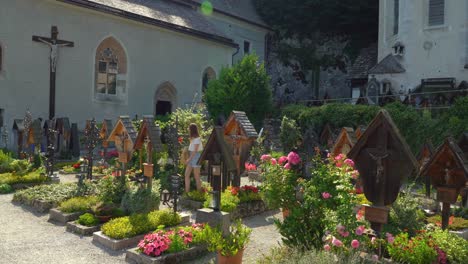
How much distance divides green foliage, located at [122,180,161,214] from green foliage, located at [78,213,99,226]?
26.2 inches

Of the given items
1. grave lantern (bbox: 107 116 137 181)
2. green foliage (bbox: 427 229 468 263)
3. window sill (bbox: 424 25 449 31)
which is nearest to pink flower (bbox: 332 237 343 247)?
green foliage (bbox: 427 229 468 263)

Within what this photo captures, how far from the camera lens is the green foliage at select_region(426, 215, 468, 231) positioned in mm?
7648

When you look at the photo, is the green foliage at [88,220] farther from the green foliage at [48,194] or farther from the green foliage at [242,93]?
the green foliage at [242,93]

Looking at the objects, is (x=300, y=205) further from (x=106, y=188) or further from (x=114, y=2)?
(x=114, y=2)

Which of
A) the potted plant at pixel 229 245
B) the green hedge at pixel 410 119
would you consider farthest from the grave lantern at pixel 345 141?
the potted plant at pixel 229 245

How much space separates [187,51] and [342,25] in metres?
17.3

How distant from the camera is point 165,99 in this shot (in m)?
25.8

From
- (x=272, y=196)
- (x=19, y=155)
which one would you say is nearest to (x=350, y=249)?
(x=272, y=196)

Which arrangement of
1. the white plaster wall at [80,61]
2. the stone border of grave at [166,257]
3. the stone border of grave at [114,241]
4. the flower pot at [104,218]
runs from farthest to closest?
1. the white plaster wall at [80,61]
2. the flower pot at [104,218]
3. the stone border of grave at [114,241]
4. the stone border of grave at [166,257]

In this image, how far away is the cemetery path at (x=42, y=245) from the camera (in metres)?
6.54

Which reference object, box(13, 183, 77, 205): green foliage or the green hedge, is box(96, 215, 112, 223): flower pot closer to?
box(13, 183, 77, 205): green foliage

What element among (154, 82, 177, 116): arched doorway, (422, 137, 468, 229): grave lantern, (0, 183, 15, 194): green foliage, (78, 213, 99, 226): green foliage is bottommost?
(78, 213, 99, 226): green foliage

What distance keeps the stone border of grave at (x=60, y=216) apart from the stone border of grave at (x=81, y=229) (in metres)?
0.41

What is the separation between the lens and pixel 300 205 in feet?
21.4
